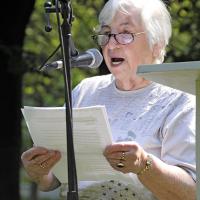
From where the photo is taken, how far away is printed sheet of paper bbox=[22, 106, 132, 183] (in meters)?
2.91

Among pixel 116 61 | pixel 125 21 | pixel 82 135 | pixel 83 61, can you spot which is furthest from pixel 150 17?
pixel 82 135

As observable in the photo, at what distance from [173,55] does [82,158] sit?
16.8ft

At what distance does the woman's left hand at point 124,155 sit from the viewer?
2918 mm

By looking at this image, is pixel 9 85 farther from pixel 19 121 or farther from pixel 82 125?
pixel 82 125

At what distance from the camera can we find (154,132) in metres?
3.24

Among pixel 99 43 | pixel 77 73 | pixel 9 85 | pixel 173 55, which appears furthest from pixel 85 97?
pixel 77 73

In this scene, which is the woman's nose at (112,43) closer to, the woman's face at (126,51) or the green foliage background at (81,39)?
the woman's face at (126,51)

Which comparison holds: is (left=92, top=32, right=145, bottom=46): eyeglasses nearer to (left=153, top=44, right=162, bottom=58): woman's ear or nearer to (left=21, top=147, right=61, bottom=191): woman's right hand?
(left=153, top=44, right=162, bottom=58): woman's ear

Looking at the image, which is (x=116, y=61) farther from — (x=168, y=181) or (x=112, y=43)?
(x=168, y=181)

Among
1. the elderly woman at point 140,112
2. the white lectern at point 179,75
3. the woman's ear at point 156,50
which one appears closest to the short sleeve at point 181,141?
the elderly woman at point 140,112

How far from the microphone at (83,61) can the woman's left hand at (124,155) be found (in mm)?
317

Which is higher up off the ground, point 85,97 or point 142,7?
point 142,7

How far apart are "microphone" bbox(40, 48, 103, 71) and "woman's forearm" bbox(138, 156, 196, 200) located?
1.39 ft

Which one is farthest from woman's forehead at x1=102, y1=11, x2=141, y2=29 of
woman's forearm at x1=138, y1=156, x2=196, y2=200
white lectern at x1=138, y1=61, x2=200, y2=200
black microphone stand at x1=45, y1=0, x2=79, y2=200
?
white lectern at x1=138, y1=61, x2=200, y2=200
